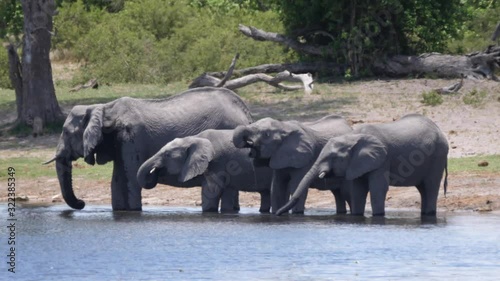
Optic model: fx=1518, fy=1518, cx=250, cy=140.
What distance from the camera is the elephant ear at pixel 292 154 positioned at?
21234 mm

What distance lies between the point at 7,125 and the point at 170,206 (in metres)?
7.79

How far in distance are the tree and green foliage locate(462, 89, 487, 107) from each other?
792cm

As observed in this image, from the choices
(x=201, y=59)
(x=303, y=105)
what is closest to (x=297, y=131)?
(x=303, y=105)

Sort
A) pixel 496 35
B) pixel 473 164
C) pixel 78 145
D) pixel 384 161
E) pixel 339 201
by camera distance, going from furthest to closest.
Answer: pixel 496 35 → pixel 473 164 → pixel 78 145 → pixel 339 201 → pixel 384 161

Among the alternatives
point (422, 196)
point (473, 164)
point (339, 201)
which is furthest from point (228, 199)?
point (473, 164)

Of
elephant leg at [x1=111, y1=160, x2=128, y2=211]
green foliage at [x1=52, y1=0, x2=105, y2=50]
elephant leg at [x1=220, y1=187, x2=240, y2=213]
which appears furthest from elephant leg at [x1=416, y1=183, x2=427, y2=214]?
green foliage at [x1=52, y1=0, x2=105, y2=50]

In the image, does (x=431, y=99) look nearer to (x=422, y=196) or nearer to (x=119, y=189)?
(x=422, y=196)

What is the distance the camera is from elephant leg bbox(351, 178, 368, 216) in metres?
21.0

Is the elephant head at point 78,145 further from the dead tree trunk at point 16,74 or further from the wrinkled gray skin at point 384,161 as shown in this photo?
the dead tree trunk at point 16,74

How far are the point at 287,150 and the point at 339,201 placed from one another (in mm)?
1328

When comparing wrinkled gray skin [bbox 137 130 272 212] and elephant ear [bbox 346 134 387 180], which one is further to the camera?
wrinkled gray skin [bbox 137 130 272 212]

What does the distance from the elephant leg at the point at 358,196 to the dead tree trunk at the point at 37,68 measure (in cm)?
1018

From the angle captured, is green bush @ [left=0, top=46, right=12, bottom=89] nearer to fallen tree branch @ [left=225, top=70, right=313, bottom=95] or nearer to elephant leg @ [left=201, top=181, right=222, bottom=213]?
fallen tree branch @ [left=225, top=70, right=313, bottom=95]

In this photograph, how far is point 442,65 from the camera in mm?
32938
